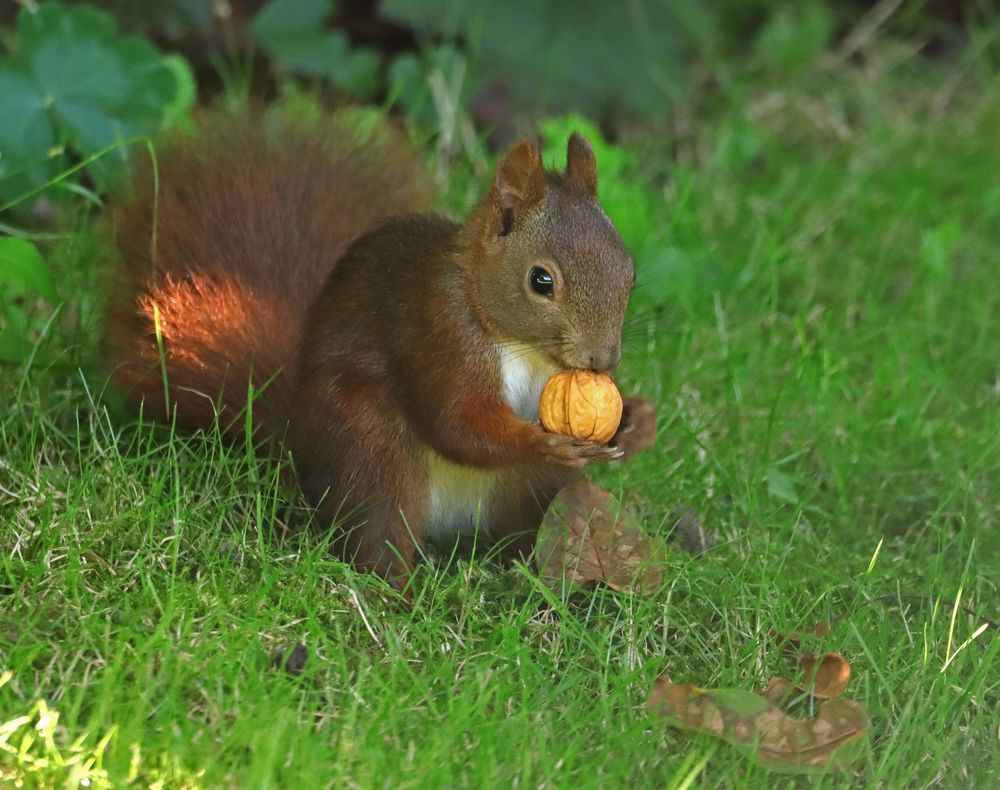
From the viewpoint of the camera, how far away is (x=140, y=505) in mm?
2145

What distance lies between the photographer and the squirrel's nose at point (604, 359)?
202cm

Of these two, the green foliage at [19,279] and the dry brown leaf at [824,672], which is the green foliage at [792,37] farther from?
the dry brown leaf at [824,672]

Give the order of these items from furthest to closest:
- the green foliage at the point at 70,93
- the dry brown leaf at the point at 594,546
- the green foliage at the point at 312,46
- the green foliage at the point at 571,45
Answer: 1. the green foliage at the point at 571,45
2. the green foliage at the point at 312,46
3. the green foliage at the point at 70,93
4. the dry brown leaf at the point at 594,546

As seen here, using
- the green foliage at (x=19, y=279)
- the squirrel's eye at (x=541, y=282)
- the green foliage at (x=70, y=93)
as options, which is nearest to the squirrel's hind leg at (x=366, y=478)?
the squirrel's eye at (x=541, y=282)

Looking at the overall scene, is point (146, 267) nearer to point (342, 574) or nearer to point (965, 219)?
point (342, 574)

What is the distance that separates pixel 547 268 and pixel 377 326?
0.88 feet

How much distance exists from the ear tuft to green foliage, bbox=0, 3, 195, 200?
994mm

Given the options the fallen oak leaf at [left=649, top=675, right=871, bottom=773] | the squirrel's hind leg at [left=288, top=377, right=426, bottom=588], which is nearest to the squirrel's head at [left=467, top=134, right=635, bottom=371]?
the squirrel's hind leg at [left=288, top=377, right=426, bottom=588]

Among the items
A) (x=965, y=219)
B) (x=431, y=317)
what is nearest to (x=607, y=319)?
(x=431, y=317)

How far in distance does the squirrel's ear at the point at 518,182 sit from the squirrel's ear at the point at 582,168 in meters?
0.11

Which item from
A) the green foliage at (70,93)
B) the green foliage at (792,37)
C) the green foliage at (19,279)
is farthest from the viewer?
the green foliage at (792,37)

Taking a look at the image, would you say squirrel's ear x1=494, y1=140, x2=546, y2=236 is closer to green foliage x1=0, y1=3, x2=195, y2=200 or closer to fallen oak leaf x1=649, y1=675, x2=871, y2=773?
fallen oak leaf x1=649, y1=675, x2=871, y2=773

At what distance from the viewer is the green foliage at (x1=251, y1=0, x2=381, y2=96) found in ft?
11.6

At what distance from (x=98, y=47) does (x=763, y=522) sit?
154 cm
